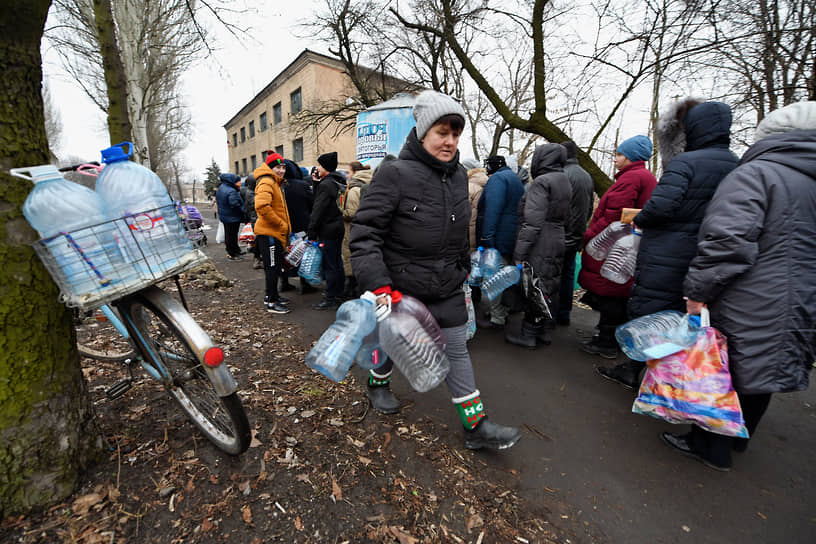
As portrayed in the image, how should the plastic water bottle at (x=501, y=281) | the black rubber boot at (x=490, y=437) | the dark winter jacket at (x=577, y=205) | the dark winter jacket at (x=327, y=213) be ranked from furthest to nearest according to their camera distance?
the dark winter jacket at (x=327, y=213) → the dark winter jacket at (x=577, y=205) → the plastic water bottle at (x=501, y=281) → the black rubber boot at (x=490, y=437)

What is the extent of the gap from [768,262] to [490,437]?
1.79m

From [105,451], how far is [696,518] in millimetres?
3129

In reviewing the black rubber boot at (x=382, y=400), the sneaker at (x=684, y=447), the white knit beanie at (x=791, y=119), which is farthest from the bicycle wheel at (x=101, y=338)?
the white knit beanie at (x=791, y=119)

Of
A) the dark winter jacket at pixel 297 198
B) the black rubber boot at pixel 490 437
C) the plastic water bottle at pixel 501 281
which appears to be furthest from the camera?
the dark winter jacket at pixel 297 198

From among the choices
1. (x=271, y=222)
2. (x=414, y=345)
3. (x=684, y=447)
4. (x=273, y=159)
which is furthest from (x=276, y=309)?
(x=684, y=447)

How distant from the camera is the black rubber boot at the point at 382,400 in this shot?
2605mm

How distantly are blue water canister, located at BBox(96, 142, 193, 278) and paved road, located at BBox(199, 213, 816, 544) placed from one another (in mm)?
1996

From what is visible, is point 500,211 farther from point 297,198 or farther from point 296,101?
point 296,101

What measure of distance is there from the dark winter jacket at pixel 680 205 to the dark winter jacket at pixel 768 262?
1.38 feet

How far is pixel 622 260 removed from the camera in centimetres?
326

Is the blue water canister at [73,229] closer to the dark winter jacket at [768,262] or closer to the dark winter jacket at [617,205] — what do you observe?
the dark winter jacket at [768,262]

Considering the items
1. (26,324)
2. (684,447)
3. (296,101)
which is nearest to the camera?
(26,324)

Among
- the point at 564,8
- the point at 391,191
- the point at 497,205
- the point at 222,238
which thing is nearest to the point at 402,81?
the point at 564,8

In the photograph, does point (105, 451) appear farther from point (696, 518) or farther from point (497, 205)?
point (497, 205)
